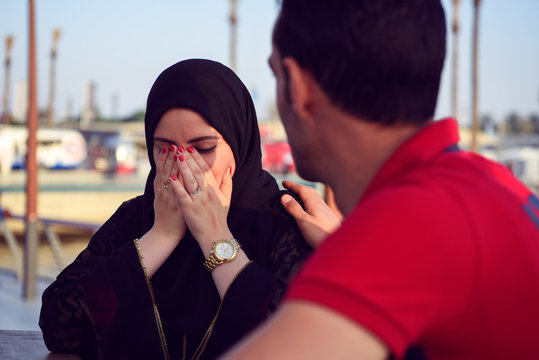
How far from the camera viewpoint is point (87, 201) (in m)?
23.2

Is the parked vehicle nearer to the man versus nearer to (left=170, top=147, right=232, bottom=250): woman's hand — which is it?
(left=170, top=147, right=232, bottom=250): woman's hand

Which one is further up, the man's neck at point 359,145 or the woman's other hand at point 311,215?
the man's neck at point 359,145

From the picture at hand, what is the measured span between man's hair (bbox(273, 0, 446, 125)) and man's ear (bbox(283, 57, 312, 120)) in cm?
1

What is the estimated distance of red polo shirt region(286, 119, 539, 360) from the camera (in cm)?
81

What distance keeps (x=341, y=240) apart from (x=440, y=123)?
37 centimetres

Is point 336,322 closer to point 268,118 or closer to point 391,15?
point 391,15

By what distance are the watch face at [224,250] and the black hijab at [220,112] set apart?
9.1 inches

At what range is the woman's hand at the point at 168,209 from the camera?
2.05 metres

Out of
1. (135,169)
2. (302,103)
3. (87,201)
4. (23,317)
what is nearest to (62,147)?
(135,169)

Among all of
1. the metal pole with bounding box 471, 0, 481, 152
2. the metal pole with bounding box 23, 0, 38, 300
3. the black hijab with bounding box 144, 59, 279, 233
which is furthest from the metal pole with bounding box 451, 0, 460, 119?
the black hijab with bounding box 144, 59, 279, 233

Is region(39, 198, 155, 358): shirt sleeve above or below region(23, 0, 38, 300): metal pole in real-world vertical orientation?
above

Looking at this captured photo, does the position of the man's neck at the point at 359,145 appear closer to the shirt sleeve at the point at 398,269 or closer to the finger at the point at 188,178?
the shirt sleeve at the point at 398,269

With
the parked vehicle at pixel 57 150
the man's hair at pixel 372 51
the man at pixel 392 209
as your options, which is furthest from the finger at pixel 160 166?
the parked vehicle at pixel 57 150

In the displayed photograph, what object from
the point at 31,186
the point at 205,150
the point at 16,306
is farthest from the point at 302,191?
the point at 31,186
